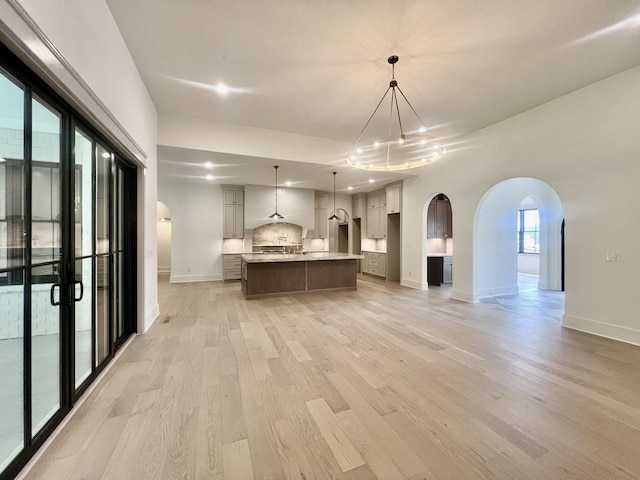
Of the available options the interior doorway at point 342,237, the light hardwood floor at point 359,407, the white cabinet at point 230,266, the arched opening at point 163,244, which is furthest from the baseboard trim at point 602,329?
the arched opening at point 163,244

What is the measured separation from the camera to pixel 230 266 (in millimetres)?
8195

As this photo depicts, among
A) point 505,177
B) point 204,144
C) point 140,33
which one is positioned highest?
point 140,33

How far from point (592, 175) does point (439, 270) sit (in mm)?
4340

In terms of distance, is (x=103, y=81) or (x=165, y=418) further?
(x=103, y=81)

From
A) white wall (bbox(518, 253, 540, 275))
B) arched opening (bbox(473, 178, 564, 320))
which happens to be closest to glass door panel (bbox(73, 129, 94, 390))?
arched opening (bbox(473, 178, 564, 320))

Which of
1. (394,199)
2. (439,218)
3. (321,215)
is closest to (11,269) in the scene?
(394,199)

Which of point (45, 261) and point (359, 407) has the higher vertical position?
point (45, 261)

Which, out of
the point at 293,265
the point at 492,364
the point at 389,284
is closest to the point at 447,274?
the point at 389,284

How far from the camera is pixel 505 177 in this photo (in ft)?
15.7

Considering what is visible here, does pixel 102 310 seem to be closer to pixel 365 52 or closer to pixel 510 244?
pixel 365 52

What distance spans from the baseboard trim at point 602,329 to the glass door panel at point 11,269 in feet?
19.8

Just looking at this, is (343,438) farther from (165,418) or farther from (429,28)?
(429,28)

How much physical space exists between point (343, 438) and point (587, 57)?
4813 mm

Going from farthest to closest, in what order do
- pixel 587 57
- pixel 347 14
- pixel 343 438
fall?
pixel 587 57
pixel 347 14
pixel 343 438
